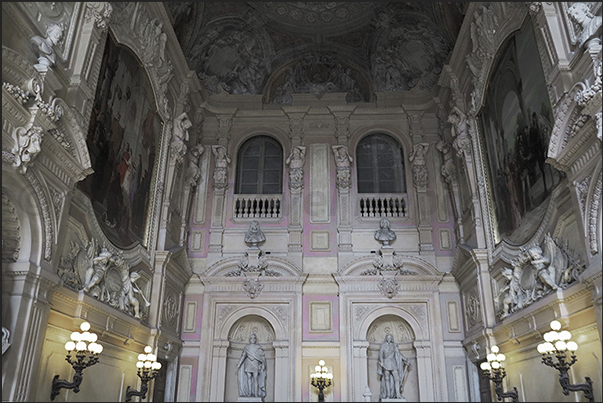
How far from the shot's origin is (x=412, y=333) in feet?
49.7

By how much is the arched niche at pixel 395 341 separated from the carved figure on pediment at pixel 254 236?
14.3ft

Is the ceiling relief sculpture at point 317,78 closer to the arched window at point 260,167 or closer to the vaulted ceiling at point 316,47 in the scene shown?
the vaulted ceiling at point 316,47

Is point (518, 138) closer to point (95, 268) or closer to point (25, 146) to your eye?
point (95, 268)

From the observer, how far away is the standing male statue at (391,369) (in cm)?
1388

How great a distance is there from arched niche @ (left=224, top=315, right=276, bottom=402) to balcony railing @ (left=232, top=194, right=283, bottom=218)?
11.0ft

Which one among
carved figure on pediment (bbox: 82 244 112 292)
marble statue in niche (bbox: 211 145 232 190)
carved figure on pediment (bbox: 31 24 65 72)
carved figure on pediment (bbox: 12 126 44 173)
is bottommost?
carved figure on pediment (bbox: 82 244 112 292)

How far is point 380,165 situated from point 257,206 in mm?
4589

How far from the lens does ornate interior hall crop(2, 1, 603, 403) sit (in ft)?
26.7

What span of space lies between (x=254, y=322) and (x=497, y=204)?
8.03 meters

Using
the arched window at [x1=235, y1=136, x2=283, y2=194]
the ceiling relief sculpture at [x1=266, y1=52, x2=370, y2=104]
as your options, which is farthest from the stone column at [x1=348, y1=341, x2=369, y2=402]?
the ceiling relief sculpture at [x1=266, y1=52, x2=370, y2=104]

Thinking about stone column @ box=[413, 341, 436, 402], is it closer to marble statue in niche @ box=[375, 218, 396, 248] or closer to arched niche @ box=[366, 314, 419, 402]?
arched niche @ box=[366, 314, 419, 402]

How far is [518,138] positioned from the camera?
1108 centimetres

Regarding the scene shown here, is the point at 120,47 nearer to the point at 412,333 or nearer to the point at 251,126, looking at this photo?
the point at 251,126

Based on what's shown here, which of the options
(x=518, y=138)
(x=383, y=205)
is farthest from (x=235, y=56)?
(x=518, y=138)
